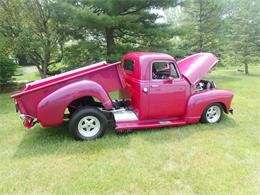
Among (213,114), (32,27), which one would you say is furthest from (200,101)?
(32,27)

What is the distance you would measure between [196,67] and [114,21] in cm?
381

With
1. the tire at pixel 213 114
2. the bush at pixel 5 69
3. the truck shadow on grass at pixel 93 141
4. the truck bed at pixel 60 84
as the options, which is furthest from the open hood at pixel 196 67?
the bush at pixel 5 69

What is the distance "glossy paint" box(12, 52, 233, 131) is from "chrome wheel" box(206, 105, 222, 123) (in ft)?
0.52

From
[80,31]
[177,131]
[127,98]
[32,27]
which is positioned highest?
[32,27]

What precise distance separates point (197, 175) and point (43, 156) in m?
2.48

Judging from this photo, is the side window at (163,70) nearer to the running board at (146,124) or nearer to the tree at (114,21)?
the running board at (146,124)

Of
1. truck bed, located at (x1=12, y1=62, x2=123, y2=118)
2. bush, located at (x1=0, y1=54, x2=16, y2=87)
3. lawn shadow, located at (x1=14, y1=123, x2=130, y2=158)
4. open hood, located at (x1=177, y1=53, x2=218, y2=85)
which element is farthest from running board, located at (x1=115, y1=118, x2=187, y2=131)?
bush, located at (x1=0, y1=54, x2=16, y2=87)

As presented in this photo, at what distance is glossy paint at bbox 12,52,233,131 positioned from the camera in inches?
180

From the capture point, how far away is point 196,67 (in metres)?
5.78

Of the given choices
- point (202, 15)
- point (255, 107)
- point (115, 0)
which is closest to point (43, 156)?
point (255, 107)

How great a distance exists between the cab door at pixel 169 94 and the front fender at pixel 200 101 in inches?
5.2

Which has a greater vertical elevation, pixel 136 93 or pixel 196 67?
pixel 196 67

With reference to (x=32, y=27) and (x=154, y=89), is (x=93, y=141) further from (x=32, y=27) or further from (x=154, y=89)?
(x=32, y=27)

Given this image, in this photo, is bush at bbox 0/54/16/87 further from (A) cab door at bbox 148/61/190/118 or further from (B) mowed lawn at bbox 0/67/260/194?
(A) cab door at bbox 148/61/190/118
